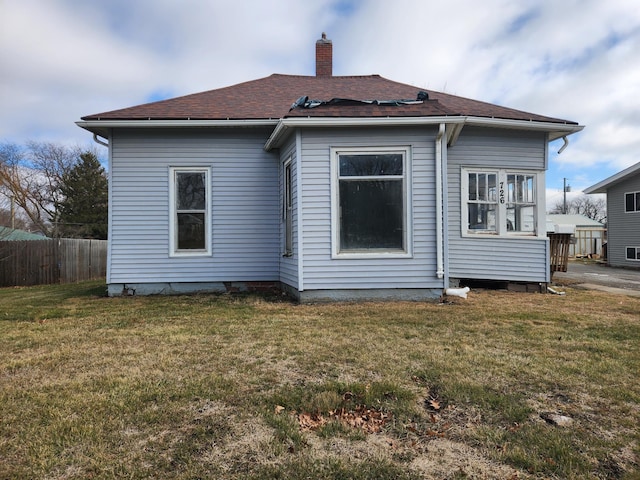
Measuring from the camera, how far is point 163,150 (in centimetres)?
837

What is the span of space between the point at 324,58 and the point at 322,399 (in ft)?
37.7

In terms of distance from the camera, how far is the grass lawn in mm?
2180

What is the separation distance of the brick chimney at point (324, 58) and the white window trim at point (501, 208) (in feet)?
19.7

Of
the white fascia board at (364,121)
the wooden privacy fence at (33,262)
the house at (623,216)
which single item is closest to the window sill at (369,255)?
the white fascia board at (364,121)

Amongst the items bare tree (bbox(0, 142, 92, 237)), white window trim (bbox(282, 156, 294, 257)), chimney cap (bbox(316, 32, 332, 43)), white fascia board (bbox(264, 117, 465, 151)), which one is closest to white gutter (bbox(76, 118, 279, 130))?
white window trim (bbox(282, 156, 294, 257))

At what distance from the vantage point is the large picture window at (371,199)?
6977 mm

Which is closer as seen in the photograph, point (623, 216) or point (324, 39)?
point (324, 39)

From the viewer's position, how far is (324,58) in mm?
12281

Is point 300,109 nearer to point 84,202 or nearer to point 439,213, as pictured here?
point 439,213

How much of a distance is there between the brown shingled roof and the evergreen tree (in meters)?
25.7

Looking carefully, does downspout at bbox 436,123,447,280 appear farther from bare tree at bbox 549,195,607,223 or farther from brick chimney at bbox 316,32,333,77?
bare tree at bbox 549,195,607,223

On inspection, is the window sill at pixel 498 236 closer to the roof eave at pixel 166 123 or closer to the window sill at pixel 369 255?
the window sill at pixel 369 255

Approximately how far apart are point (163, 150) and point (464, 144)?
6.25m

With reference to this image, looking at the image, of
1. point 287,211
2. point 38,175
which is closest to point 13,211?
point 38,175
